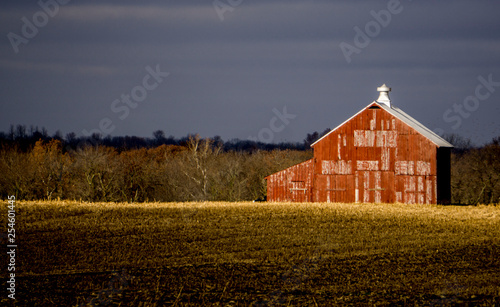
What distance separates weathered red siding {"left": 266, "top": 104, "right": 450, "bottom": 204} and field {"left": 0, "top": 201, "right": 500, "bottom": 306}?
5513 millimetres

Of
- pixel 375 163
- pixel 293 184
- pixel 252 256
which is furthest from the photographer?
pixel 293 184

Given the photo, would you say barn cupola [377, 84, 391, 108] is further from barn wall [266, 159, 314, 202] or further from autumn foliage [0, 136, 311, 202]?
autumn foliage [0, 136, 311, 202]

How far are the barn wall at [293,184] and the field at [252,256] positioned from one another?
6.94 meters

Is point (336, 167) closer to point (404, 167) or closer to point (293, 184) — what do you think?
point (293, 184)

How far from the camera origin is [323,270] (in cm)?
1806

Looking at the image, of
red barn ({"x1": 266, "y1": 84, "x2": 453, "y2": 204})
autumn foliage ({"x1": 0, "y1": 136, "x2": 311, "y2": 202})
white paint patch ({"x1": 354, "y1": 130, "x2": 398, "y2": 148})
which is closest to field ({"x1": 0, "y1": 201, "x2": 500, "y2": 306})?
red barn ({"x1": 266, "y1": 84, "x2": 453, "y2": 204})

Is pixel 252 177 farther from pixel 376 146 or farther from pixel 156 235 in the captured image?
pixel 156 235

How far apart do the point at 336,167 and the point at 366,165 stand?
1.98m

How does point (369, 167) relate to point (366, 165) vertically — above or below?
below

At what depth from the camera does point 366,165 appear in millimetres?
41875

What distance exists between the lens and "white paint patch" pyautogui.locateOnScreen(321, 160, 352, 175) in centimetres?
4222

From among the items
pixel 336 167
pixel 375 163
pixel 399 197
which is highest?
pixel 375 163

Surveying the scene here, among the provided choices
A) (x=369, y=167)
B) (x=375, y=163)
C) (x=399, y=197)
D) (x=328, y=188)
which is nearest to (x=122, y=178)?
(x=328, y=188)

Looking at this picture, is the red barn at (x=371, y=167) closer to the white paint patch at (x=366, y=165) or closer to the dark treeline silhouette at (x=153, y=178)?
the white paint patch at (x=366, y=165)
